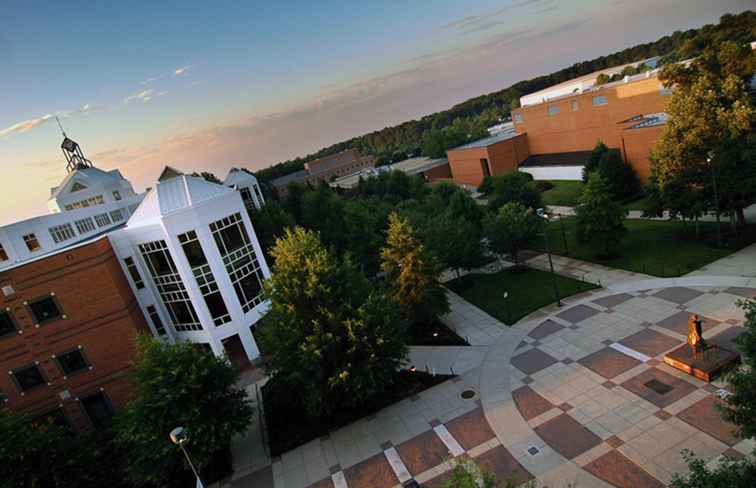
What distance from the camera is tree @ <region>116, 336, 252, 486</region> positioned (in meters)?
16.5

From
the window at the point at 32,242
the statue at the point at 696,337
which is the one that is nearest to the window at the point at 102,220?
the window at the point at 32,242

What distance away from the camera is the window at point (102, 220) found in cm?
3723

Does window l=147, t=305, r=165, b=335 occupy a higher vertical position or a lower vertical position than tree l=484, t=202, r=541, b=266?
higher

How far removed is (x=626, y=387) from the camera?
55.7ft

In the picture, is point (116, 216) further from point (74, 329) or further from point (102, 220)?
point (74, 329)

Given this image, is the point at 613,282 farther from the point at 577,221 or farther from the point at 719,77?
the point at 719,77

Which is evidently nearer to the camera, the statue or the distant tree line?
the statue

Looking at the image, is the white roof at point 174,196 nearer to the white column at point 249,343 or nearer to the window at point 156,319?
the window at point 156,319

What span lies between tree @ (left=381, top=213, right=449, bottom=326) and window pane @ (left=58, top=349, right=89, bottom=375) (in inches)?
744

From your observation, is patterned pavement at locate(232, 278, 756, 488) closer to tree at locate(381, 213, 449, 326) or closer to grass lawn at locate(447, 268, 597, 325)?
grass lawn at locate(447, 268, 597, 325)

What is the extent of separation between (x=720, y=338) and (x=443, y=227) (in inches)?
718

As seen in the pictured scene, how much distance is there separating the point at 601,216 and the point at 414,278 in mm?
15000

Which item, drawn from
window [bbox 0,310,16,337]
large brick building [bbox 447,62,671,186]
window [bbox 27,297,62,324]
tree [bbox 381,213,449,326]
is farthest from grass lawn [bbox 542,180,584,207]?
window [bbox 0,310,16,337]

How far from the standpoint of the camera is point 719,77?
37.7 metres
